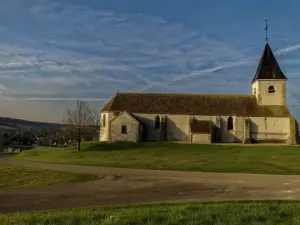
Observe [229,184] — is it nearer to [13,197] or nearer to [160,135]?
[13,197]

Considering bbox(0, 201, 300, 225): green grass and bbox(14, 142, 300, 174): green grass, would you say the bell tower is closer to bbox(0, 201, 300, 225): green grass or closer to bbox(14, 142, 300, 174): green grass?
bbox(14, 142, 300, 174): green grass

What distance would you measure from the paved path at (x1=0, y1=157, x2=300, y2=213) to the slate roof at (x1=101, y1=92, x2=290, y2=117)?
2952 cm

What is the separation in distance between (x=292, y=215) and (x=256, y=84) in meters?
46.4

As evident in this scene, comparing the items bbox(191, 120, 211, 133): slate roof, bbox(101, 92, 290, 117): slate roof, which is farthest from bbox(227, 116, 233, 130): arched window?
bbox(191, 120, 211, 133): slate roof

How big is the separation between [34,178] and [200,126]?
100ft

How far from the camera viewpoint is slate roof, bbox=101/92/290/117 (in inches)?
1953

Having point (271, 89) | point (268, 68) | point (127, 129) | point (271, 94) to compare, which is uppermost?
point (268, 68)

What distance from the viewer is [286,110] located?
49.8 meters

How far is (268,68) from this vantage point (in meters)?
52.1

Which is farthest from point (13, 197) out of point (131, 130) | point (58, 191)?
point (131, 130)

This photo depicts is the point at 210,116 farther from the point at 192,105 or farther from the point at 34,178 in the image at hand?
the point at 34,178

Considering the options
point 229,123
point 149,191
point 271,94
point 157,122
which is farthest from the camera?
point 271,94

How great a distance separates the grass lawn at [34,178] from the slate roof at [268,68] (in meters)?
39.4

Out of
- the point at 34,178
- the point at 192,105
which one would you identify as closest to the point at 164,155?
the point at 192,105
